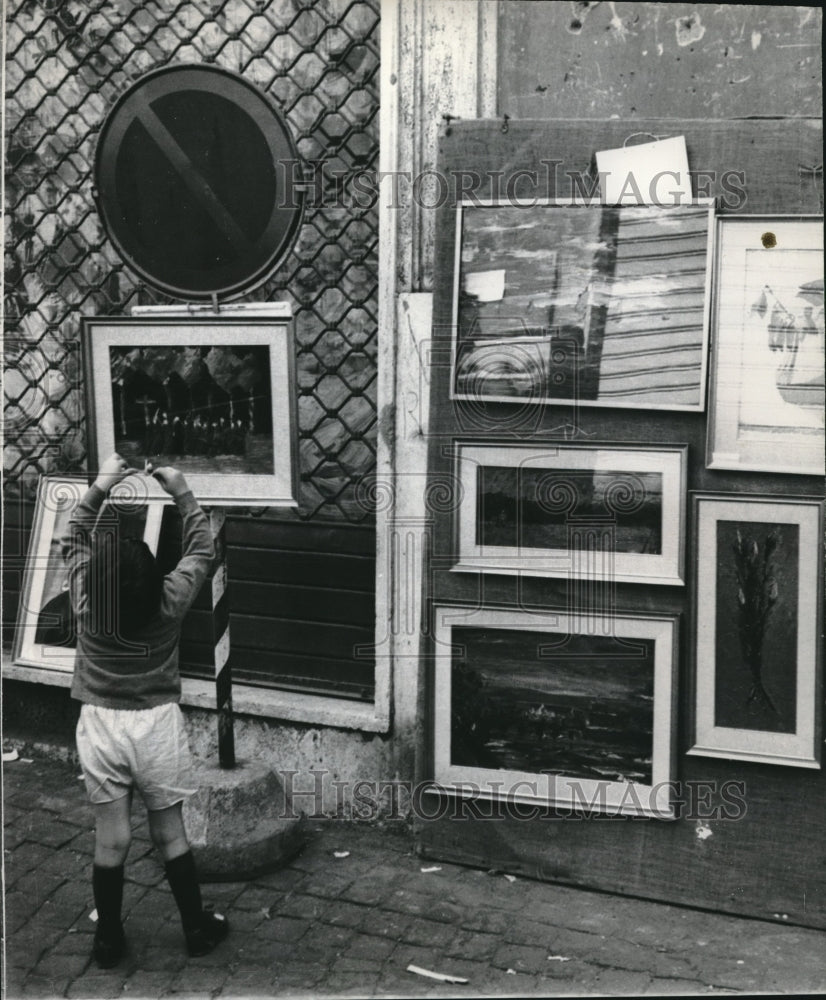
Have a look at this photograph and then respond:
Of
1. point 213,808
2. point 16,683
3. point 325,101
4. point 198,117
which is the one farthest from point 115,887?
point 325,101

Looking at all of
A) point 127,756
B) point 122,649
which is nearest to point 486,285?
point 122,649

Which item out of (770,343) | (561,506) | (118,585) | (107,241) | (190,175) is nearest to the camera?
(118,585)

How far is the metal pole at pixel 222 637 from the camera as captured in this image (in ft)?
12.8

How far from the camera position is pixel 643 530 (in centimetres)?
380

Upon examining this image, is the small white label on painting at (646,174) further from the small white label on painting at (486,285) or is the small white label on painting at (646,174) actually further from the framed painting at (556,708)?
the framed painting at (556,708)

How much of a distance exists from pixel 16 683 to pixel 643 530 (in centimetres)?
315

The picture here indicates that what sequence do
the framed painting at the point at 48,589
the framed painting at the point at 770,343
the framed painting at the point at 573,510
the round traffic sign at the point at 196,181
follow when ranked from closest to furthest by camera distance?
the framed painting at the point at 770,343
the framed painting at the point at 573,510
the round traffic sign at the point at 196,181
the framed painting at the point at 48,589

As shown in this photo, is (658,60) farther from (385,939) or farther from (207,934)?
(207,934)

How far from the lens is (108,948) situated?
345cm

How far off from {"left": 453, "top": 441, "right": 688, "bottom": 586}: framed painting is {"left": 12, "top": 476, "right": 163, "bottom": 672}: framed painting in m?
2.06

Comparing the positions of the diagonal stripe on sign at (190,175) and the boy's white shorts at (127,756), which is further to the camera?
the diagonal stripe on sign at (190,175)

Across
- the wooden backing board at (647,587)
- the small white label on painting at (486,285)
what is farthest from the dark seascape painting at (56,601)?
the small white label on painting at (486,285)

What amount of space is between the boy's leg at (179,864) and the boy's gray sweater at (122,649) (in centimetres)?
36

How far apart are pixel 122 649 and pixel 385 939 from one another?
1.33 m
